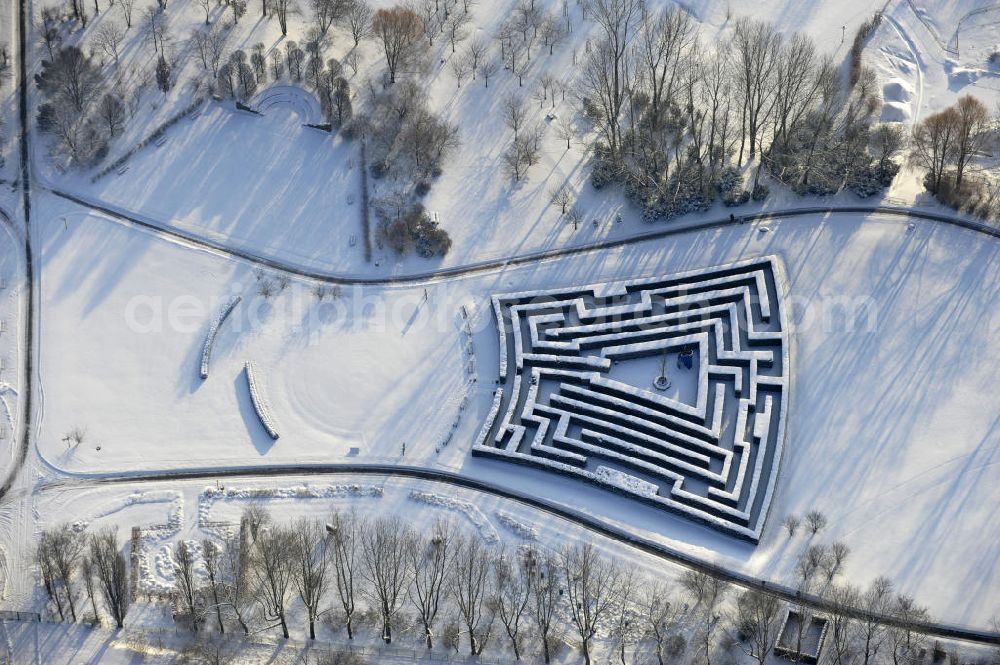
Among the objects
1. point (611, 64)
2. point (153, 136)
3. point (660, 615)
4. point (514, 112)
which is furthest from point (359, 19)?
point (660, 615)

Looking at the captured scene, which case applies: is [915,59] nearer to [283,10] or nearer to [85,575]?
[283,10]

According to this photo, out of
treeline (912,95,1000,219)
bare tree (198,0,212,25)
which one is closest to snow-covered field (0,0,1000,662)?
treeline (912,95,1000,219)

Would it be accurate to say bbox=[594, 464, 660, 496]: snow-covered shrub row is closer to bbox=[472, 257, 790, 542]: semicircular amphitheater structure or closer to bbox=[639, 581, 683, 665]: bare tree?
bbox=[472, 257, 790, 542]: semicircular amphitheater structure

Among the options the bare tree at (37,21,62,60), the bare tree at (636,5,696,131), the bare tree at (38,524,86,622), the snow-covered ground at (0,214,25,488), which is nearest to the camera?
the bare tree at (38,524,86,622)

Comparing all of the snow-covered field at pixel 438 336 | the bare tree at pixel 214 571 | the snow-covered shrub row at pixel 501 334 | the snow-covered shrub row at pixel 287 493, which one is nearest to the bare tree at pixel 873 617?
the snow-covered field at pixel 438 336

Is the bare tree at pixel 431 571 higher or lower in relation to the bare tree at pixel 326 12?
lower

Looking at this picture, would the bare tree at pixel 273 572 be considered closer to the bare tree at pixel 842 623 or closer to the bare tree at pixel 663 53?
the bare tree at pixel 842 623
